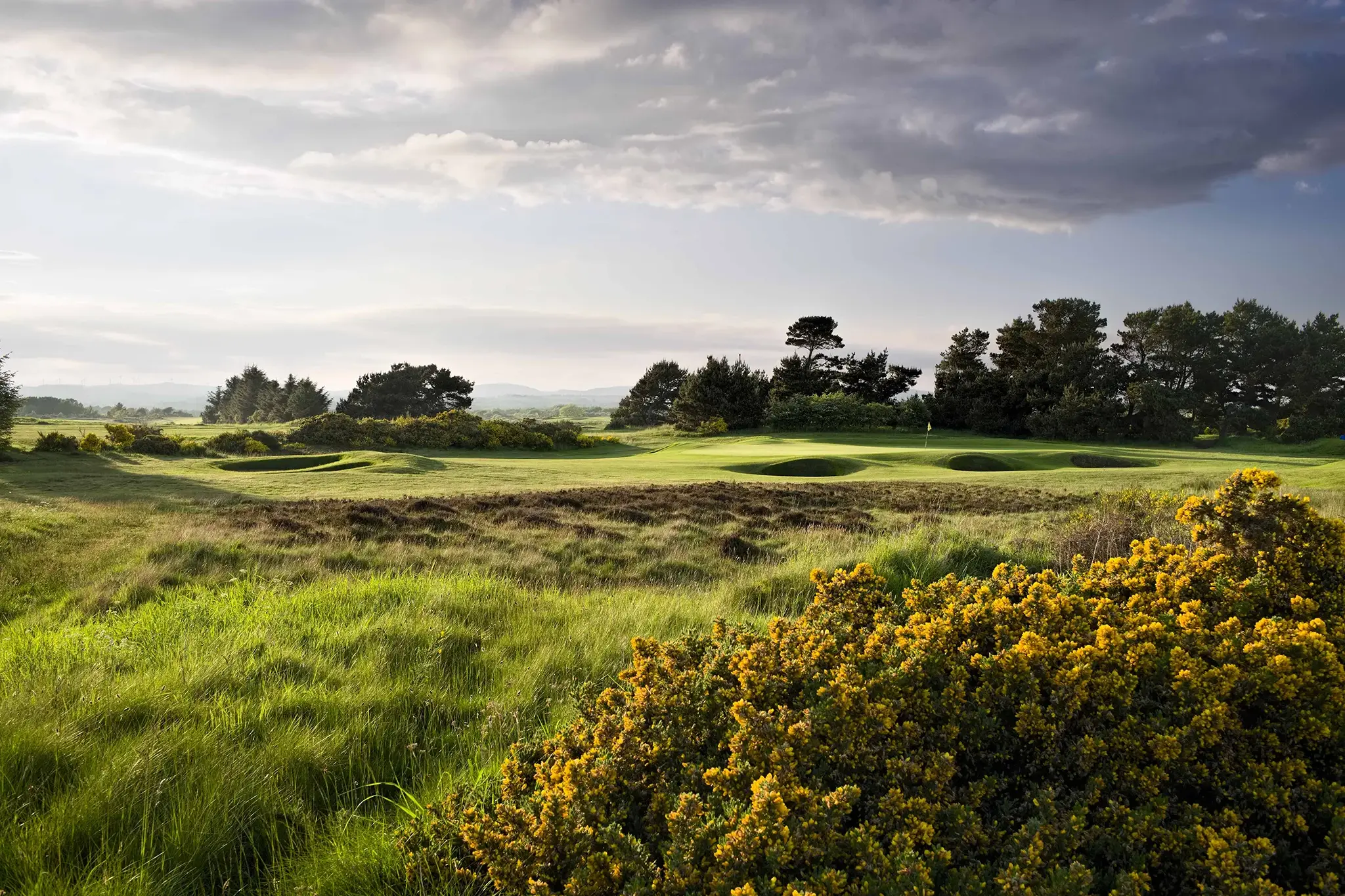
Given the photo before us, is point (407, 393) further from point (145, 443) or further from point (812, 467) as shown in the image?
point (812, 467)

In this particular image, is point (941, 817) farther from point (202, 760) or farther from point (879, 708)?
point (202, 760)

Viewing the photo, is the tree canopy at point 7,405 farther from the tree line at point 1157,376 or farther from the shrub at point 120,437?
the tree line at point 1157,376

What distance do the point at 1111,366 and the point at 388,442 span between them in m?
64.0

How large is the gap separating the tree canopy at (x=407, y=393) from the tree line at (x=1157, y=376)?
55156mm

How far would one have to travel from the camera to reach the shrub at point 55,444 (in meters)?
30.6

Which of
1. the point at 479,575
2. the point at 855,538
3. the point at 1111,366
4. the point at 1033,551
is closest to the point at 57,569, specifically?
the point at 479,575

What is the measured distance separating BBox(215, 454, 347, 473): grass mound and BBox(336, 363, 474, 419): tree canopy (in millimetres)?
44178

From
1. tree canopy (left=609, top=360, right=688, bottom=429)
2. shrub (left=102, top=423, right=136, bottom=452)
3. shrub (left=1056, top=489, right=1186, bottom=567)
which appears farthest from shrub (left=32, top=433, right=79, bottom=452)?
tree canopy (left=609, top=360, right=688, bottom=429)

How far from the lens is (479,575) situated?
9039 mm

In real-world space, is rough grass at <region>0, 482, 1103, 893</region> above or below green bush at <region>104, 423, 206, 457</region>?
below

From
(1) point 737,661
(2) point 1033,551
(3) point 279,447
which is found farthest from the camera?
(3) point 279,447

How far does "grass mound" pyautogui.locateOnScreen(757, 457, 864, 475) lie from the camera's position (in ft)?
109

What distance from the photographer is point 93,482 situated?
21.6m

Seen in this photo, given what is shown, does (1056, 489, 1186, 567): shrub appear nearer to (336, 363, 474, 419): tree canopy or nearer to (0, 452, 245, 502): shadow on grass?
(0, 452, 245, 502): shadow on grass
